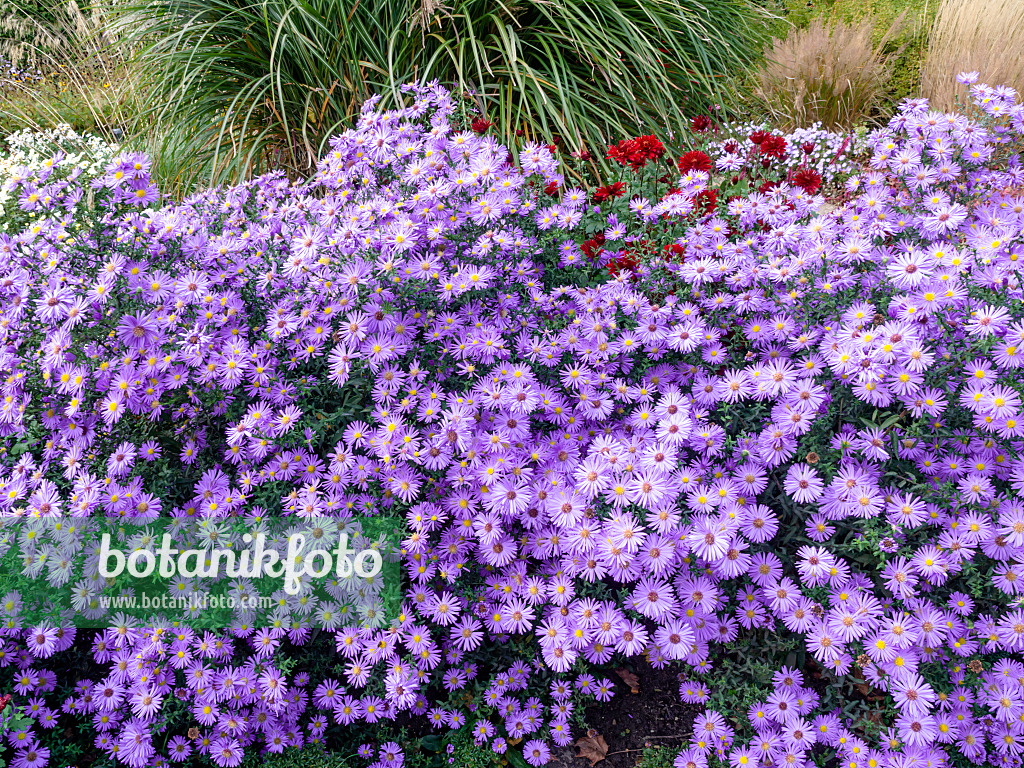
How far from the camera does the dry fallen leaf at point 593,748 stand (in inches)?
77.5

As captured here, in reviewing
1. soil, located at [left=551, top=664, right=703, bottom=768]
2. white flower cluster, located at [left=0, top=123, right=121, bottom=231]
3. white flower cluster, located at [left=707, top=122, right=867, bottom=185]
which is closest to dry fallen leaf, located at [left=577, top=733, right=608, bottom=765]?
soil, located at [left=551, top=664, right=703, bottom=768]

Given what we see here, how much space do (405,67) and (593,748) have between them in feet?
12.0

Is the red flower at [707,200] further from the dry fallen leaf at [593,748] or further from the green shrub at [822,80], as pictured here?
the green shrub at [822,80]

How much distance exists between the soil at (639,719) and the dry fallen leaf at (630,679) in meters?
0.01

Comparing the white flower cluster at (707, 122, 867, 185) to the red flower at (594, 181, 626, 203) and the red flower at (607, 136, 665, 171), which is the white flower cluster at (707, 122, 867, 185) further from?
the red flower at (594, 181, 626, 203)

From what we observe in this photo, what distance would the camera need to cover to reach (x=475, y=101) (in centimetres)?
370

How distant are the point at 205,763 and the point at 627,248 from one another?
2083 mm

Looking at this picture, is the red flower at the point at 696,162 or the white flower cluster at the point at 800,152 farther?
the white flower cluster at the point at 800,152

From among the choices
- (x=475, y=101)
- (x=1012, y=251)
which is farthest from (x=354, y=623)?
(x=475, y=101)

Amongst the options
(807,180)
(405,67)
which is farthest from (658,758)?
(405,67)

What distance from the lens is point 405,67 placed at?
403 centimetres

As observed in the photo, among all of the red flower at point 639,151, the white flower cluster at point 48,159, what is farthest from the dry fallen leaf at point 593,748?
the white flower cluster at point 48,159

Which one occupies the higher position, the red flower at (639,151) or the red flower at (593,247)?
the red flower at (639,151)

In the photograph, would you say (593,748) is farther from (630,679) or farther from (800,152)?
(800,152)
